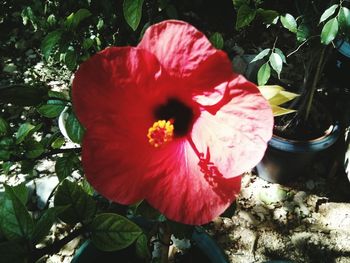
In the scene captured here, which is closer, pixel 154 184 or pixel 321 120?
pixel 154 184

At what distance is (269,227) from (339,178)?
1.92 ft

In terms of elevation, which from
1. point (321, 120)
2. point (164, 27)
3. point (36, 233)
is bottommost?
point (321, 120)

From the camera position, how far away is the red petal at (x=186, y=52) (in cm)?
64

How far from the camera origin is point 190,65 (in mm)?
662

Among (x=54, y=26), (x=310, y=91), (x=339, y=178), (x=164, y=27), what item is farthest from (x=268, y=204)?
(x=164, y=27)

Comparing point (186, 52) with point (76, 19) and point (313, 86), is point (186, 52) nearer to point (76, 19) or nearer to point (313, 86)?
point (76, 19)

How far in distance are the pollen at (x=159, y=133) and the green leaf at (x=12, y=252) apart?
29 cm

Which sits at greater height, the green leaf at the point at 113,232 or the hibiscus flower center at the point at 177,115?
the hibiscus flower center at the point at 177,115

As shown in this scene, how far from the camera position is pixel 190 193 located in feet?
2.37

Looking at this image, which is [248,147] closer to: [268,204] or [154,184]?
[154,184]

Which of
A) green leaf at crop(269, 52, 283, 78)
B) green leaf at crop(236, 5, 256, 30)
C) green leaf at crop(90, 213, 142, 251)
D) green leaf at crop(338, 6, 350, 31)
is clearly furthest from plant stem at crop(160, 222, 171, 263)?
green leaf at crop(338, 6, 350, 31)

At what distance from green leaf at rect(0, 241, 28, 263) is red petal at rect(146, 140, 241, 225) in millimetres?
231

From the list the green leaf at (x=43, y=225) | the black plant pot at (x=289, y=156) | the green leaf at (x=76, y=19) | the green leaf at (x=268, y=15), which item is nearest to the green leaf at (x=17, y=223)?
the green leaf at (x=43, y=225)

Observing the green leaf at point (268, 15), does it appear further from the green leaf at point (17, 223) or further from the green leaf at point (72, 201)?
the green leaf at point (17, 223)
